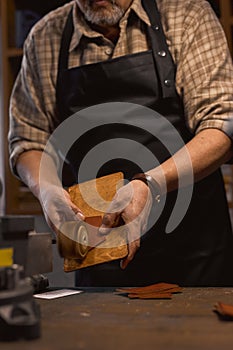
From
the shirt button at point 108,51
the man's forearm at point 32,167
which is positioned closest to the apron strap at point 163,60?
the shirt button at point 108,51

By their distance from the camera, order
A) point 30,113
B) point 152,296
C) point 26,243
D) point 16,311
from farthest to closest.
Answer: point 30,113 < point 152,296 < point 26,243 < point 16,311

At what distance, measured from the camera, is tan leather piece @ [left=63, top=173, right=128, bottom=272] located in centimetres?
101

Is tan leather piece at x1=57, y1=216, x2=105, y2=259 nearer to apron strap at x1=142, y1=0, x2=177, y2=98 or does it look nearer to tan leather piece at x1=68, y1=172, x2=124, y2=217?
tan leather piece at x1=68, y1=172, x2=124, y2=217

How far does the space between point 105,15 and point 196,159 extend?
43cm

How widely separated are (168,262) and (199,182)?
21 cm

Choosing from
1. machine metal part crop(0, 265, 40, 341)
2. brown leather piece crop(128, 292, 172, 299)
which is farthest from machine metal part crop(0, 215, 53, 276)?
brown leather piece crop(128, 292, 172, 299)

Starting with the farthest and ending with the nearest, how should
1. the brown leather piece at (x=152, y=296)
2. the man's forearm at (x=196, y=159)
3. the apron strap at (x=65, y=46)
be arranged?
the apron strap at (x=65, y=46) < the man's forearm at (x=196, y=159) < the brown leather piece at (x=152, y=296)

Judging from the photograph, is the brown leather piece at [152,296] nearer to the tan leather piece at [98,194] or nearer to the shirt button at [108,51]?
the tan leather piece at [98,194]

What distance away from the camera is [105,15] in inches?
53.6

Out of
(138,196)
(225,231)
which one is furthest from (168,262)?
(138,196)

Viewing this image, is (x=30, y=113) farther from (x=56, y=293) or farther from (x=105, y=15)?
(x=56, y=293)

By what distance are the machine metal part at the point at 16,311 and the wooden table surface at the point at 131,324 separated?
13 millimetres

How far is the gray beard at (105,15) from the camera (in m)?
1.35

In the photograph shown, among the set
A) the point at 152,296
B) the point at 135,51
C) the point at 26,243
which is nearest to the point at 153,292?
the point at 152,296
